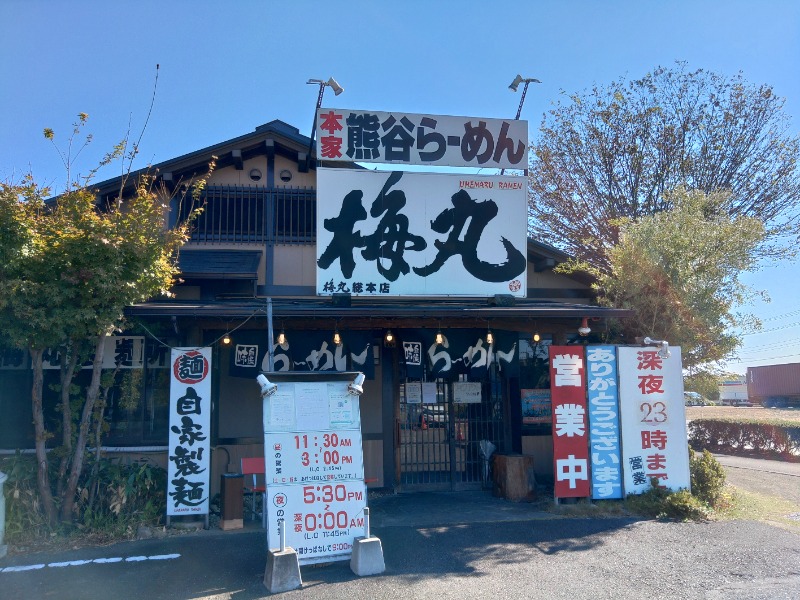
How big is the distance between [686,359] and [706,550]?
4993mm

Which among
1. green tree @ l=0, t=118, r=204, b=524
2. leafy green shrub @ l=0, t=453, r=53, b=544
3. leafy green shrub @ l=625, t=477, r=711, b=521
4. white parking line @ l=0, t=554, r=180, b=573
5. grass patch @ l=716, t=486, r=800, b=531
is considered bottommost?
grass patch @ l=716, t=486, r=800, b=531

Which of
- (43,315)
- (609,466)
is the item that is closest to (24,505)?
(43,315)

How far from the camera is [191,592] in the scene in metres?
6.82

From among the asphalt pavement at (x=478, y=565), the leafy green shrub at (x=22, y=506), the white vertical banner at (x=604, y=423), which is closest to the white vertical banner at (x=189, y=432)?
the asphalt pavement at (x=478, y=565)

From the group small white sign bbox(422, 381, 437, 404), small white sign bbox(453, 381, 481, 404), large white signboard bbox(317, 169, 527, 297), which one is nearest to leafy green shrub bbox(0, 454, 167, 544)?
large white signboard bbox(317, 169, 527, 297)

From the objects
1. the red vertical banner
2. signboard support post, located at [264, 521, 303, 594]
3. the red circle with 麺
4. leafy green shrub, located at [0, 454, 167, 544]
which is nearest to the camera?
signboard support post, located at [264, 521, 303, 594]

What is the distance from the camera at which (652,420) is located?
10773mm

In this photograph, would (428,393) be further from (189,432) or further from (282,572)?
(282,572)

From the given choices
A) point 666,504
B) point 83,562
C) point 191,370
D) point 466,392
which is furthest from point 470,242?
point 83,562

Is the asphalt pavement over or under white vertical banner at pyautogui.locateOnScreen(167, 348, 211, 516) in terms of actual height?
under

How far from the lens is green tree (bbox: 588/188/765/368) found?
11.7 m

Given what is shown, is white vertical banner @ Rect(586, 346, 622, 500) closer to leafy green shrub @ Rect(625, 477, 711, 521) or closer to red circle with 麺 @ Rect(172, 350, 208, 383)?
leafy green shrub @ Rect(625, 477, 711, 521)

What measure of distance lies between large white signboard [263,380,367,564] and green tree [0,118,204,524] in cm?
269

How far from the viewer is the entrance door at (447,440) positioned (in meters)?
12.3
